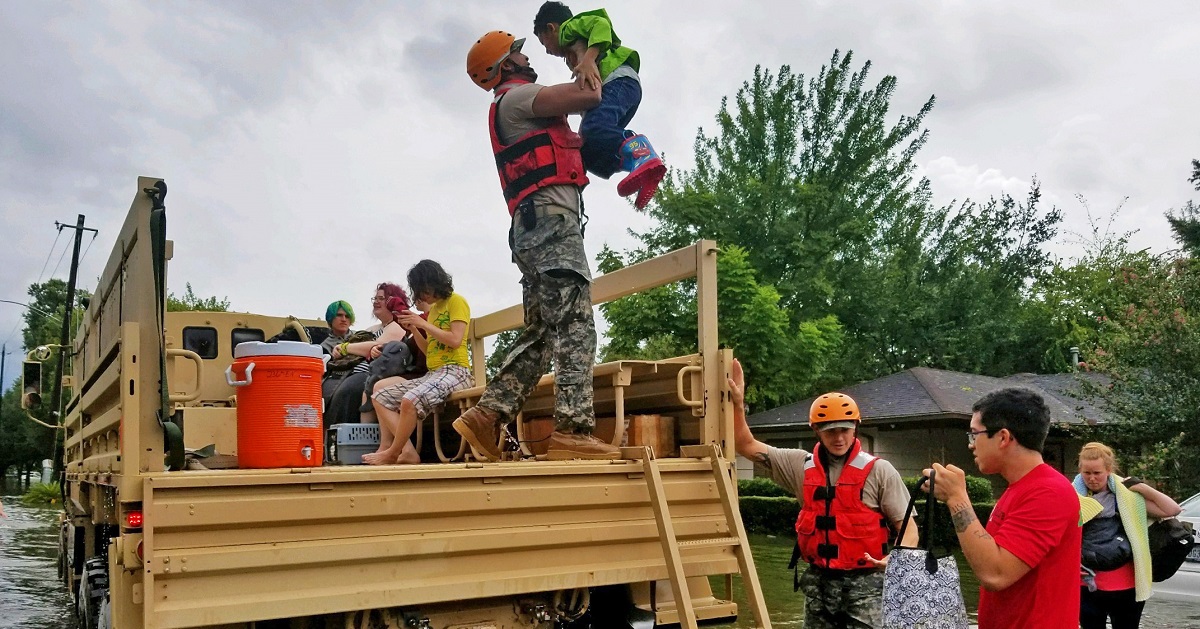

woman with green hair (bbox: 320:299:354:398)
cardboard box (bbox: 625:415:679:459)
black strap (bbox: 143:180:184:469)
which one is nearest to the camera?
black strap (bbox: 143:180:184:469)

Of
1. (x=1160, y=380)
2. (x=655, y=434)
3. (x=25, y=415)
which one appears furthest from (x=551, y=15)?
(x=25, y=415)

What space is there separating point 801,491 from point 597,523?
4.30ft

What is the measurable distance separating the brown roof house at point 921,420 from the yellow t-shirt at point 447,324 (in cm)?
2011

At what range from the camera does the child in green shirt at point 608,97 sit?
14.1 feet

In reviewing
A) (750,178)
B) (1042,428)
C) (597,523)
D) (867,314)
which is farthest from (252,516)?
(867,314)

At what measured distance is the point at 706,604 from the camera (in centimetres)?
394

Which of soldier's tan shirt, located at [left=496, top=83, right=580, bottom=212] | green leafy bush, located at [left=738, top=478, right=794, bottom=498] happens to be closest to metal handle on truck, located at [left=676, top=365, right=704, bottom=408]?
soldier's tan shirt, located at [left=496, top=83, right=580, bottom=212]

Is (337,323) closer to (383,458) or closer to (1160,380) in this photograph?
(383,458)

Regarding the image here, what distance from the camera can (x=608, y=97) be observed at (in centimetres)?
443

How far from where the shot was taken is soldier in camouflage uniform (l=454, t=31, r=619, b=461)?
4.25m

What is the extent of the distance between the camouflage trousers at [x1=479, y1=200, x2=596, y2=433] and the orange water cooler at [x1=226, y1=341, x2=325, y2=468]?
2.99ft

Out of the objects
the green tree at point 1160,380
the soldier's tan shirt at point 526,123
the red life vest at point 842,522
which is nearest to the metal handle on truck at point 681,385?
the red life vest at point 842,522

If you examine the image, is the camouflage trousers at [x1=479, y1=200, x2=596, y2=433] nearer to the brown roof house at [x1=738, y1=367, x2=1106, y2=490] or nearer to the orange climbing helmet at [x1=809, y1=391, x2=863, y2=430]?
the orange climbing helmet at [x1=809, y1=391, x2=863, y2=430]

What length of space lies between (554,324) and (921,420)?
21314 mm
